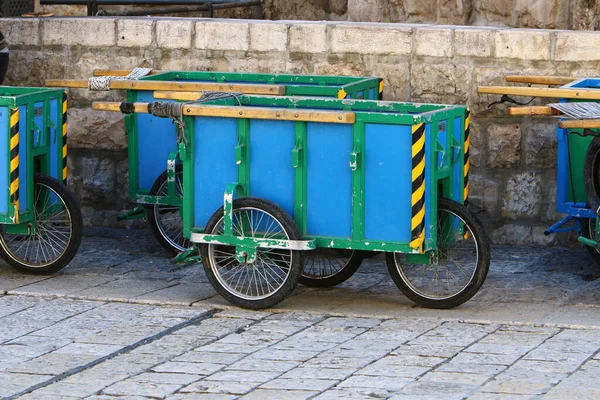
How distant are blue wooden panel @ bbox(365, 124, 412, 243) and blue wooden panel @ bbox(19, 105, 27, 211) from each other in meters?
2.41

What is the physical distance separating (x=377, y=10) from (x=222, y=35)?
10.9 feet

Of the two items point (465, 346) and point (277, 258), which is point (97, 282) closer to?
point (277, 258)

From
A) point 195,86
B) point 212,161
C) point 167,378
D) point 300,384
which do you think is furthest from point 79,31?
point 300,384

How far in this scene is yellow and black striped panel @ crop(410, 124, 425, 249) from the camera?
807cm

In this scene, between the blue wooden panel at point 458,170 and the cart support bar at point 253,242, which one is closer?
the cart support bar at point 253,242

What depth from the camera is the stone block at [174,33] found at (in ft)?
36.0

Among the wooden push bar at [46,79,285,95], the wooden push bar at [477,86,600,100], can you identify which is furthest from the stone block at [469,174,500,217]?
the wooden push bar at [46,79,285,95]

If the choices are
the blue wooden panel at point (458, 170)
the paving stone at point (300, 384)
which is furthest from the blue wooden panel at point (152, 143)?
the paving stone at point (300, 384)

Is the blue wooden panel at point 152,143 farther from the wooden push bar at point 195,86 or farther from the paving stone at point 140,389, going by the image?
the paving stone at point 140,389

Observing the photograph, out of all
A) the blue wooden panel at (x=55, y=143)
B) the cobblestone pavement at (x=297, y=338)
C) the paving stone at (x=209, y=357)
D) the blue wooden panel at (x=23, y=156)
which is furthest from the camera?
the blue wooden panel at (x=55, y=143)

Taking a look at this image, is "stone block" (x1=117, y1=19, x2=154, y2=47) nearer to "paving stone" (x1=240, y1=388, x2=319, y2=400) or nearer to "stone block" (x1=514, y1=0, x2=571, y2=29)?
"stone block" (x1=514, y1=0, x2=571, y2=29)

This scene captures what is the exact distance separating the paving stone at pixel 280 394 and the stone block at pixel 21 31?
5463 millimetres

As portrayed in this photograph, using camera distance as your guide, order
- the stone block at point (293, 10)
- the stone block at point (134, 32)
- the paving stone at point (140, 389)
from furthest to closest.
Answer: the stone block at point (293, 10)
the stone block at point (134, 32)
the paving stone at point (140, 389)

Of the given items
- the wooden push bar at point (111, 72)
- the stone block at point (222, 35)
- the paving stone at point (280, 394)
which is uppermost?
the stone block at point (222, 35)
